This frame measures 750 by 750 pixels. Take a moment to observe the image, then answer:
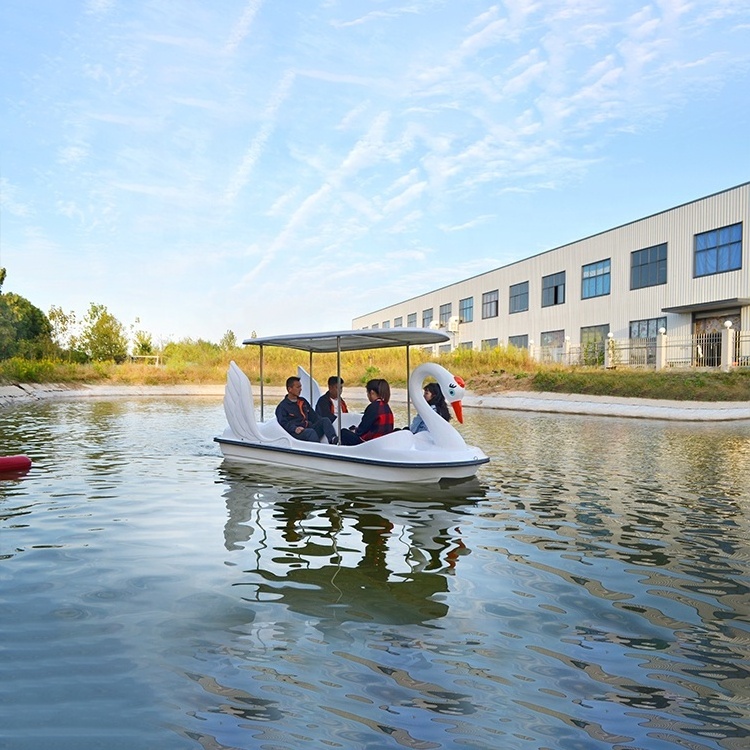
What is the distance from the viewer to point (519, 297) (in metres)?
44.7

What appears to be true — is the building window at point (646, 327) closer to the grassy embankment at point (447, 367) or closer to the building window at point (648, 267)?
the building window at point (648, 267)

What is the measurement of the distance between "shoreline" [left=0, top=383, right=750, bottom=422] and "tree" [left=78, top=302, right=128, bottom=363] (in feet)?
55.5

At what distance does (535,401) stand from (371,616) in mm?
23223

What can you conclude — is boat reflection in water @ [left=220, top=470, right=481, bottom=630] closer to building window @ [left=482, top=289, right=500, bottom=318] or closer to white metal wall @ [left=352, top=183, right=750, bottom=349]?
white metal wall @ [left=352, top=183, right=750, bottom=349]

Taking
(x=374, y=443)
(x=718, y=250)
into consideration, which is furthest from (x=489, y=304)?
(x=374, y=443)

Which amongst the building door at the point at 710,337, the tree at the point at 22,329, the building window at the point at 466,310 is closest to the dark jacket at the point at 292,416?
the building door at the point at 710,337

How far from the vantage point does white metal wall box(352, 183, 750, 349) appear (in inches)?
1149

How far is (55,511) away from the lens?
7.94 metres

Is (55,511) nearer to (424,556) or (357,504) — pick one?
(357,504)

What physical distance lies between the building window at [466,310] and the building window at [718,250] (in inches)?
863

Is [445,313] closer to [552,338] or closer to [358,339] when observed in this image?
[552,338]

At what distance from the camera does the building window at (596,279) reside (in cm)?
3644

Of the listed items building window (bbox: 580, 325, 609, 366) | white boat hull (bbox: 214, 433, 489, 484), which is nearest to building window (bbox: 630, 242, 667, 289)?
building window (bbox: 580, 325, 609, 366)

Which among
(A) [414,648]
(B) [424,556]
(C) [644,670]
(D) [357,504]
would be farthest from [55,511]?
(C) [644,670]
